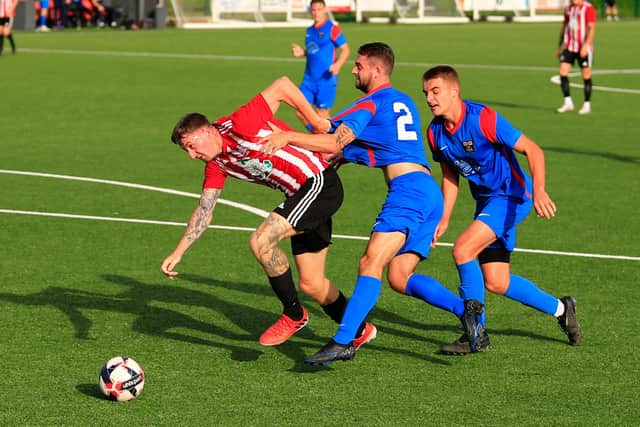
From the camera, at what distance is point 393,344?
8.75 m

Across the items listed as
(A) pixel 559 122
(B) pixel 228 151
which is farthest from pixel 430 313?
(A) pixel 559 122

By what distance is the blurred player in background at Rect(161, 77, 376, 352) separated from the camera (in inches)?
317

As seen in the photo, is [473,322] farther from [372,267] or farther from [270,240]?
[270,240]

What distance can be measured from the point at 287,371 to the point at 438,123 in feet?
6.46

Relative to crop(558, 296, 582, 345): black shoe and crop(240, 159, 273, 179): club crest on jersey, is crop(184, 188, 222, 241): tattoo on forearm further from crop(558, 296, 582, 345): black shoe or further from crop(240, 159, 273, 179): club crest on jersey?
crop(558, 296, 582, 345): black shoe

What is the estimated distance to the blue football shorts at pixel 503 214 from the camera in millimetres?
8469

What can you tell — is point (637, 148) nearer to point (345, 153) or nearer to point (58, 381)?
point (345, 153)

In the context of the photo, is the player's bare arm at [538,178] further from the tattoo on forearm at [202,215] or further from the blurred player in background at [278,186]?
the tattoo on forearm at [202,215]

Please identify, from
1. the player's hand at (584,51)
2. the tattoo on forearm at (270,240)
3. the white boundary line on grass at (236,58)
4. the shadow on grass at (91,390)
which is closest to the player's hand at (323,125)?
the tattoo on forearm at (270,240)

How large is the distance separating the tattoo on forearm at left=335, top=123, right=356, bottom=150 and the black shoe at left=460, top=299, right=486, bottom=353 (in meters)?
1.31

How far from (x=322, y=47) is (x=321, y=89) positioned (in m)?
0.71

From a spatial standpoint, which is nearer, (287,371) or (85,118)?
(287,371)

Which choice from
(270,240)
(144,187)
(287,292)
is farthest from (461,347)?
(144,187)

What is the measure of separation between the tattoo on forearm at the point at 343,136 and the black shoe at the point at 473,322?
131cm
